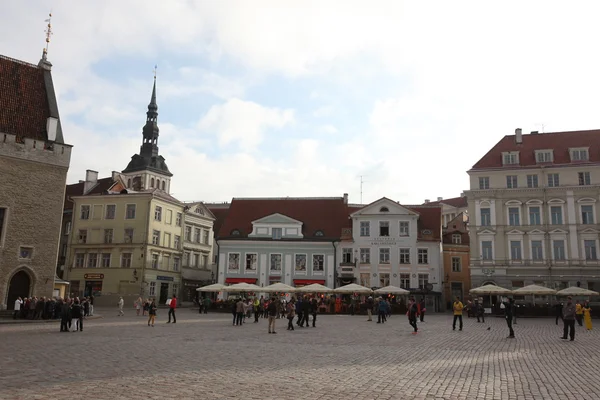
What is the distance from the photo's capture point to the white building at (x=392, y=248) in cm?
5259

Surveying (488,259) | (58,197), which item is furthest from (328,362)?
(488,259)

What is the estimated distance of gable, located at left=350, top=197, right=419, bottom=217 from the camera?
179 ft

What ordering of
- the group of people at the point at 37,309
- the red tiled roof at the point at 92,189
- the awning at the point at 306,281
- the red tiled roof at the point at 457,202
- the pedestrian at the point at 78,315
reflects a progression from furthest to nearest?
the red tiled roof at the point at 457,202, the red tiled roof at the point at 92,189, the awning at the point at 306,281, the group of people at the point at 37,309, the pedestrian at the point at 78,315

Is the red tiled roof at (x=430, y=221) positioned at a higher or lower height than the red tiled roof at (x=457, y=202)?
lower

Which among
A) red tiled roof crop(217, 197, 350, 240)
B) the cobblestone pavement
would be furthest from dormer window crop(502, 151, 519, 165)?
the cobblestone pavement

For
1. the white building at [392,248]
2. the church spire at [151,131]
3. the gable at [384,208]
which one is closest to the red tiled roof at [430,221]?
the white building at [392,248]

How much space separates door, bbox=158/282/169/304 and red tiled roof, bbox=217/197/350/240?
7985 millimetres

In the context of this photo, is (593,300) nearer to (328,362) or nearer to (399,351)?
(399,351)

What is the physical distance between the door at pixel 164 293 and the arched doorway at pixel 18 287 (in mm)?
24607

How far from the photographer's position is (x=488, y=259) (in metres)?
50.8

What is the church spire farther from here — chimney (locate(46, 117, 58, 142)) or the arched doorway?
the arched doorway

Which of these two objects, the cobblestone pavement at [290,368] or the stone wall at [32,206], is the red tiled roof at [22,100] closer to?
the stone wall at [32,206]

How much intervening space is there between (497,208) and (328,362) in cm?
4235

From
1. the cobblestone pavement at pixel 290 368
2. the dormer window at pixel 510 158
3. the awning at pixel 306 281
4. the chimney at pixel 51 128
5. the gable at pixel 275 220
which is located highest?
the dormer window at pixel 510 158
